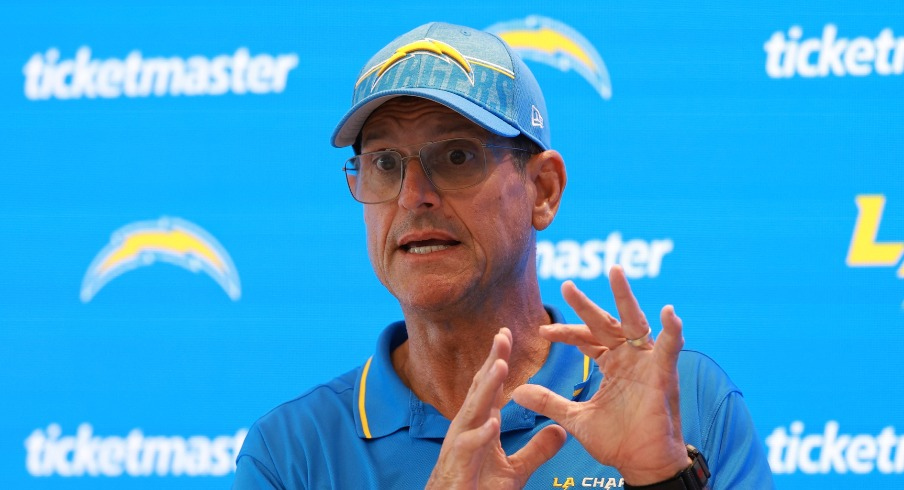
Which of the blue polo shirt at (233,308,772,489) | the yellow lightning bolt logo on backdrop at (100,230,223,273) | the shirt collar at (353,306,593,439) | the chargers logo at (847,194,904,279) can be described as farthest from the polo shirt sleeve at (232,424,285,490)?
the chargers logo at (847,194,904,279)

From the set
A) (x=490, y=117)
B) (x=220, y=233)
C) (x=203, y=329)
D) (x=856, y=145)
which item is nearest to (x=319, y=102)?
(x=220, y=233)

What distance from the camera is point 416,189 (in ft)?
5.11

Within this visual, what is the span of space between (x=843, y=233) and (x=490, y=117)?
124cm

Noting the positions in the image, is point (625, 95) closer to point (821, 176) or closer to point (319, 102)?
point (821, 176)

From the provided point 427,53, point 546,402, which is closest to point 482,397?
point 546,402

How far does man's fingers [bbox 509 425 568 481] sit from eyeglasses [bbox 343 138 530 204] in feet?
1.37

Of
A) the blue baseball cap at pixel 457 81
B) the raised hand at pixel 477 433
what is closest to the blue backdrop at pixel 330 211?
the blue baseball cap at pixel 457 81

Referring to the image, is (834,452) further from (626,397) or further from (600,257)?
(626,397)

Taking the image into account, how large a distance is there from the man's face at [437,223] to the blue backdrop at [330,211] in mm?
888

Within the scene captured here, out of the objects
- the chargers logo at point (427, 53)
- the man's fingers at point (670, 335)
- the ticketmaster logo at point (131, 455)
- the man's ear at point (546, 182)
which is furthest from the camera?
the ticketmaster logo at point (131, 455)

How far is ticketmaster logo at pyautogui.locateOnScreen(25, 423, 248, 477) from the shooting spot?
2496 millimetres

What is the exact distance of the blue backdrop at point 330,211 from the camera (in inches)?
95.3

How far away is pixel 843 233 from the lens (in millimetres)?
2422

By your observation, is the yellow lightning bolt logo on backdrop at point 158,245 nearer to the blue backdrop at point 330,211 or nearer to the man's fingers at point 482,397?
the blue backdrop at point 330,211
